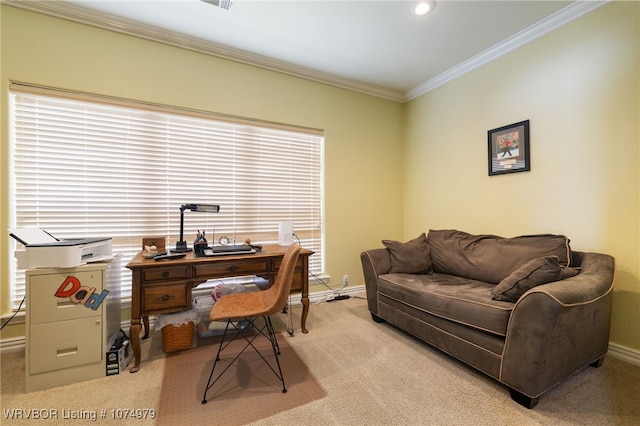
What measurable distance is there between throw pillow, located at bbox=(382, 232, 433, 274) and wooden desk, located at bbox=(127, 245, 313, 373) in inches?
48.0

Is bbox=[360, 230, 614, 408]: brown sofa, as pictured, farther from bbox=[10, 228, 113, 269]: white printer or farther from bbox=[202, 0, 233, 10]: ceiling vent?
bbox=[202, 0, 233, 10]: ceiling vent

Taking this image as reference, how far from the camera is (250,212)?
9.57 feet

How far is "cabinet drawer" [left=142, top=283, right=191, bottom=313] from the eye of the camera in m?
1.85

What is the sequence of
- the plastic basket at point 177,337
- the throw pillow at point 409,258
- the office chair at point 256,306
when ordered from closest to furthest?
the office chair at point 256,306, the plastic basket at point 177,337, the throw pillow at point 409,258

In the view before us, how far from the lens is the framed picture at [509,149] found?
8.24 ft

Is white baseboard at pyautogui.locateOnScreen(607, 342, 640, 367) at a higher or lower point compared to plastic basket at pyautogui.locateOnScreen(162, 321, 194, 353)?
lower

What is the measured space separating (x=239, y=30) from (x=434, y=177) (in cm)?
272

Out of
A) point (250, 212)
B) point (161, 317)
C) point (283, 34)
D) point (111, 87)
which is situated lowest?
point (161, 317)

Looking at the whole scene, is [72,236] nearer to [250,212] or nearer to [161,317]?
[161,317]

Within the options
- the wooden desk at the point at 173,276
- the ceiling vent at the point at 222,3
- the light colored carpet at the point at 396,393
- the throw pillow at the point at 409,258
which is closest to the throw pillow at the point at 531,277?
the light colored carpet at the point at 396,393

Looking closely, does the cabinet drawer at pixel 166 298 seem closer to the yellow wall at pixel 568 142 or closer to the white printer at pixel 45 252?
the white printer at pixel 45 252

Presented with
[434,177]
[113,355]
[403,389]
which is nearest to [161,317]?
[113,355]

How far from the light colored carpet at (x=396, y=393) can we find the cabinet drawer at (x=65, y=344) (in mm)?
150

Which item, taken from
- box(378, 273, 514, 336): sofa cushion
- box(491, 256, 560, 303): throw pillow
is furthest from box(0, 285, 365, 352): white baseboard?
box(491, 256, 560, 303): throw pillow
